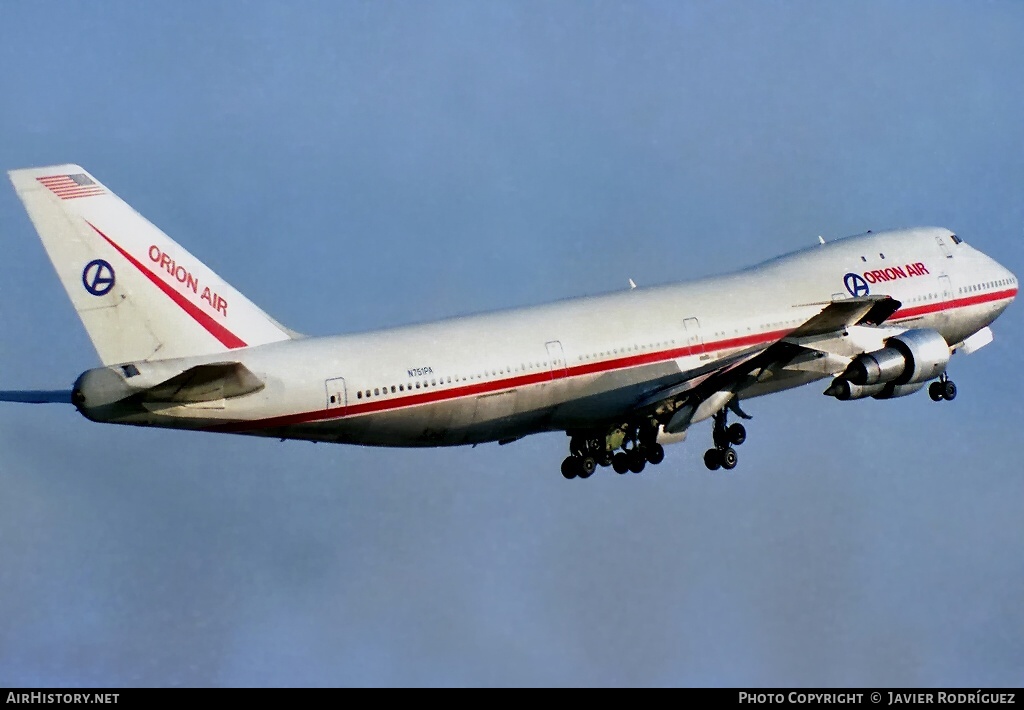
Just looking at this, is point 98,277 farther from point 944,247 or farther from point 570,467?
point 944,247

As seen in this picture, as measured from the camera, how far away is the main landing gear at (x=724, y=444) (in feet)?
193

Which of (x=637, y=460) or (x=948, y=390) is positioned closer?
(x=637, y=460)

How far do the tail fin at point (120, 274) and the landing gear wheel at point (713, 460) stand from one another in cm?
1672

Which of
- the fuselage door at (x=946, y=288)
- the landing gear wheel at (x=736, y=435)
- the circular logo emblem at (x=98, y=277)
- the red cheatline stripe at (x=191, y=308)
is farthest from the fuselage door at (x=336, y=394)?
the fuselage door at (x=946, y=288)

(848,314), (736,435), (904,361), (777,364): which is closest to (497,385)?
(777,364)

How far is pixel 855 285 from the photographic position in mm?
61531

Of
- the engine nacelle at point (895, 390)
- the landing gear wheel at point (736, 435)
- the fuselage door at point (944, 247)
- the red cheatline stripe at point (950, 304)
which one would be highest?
the fuselage door at point (944, 247)

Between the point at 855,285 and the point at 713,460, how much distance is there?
7806mm

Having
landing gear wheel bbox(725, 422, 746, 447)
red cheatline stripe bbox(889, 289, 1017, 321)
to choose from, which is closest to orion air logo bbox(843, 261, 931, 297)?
red cheatline stripe bbox(889, 289, 1017, 321)

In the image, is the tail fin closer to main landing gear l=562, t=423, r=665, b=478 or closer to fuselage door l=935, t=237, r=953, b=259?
main landing gear l=562, t=423, r=665, b=478

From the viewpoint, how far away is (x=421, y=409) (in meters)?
52.2

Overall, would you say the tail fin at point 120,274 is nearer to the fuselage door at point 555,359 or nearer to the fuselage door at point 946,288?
the fuselage door at point 555,359

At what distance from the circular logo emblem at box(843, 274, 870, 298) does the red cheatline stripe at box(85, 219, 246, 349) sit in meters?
21.4
